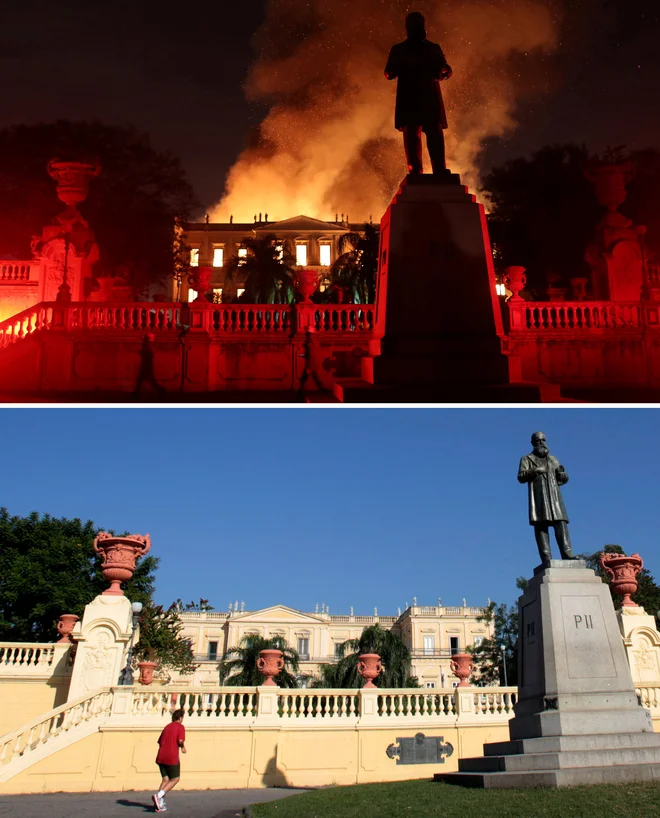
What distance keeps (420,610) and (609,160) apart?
4708 cm

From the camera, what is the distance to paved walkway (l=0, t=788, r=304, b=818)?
809cm

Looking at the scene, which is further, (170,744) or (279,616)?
(279,616)

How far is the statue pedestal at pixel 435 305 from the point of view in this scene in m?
12.7

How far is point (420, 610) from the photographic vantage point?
65.3 m

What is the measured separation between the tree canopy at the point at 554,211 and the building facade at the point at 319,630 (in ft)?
139

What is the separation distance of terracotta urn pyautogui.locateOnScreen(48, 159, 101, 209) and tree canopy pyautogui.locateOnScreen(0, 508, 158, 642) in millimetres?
13143

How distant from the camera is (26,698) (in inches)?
535

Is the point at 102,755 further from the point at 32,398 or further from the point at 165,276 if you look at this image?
the point at 165,276

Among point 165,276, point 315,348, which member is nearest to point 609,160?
point 315,348

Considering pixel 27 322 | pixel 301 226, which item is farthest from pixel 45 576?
pixel 301 226

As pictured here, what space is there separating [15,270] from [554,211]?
55.5 ft

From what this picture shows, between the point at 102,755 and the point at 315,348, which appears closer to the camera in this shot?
the point at 102,755

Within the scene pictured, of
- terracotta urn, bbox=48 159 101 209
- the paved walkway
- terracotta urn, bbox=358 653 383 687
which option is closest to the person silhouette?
terracotta urn, bbox=48 159 101 209

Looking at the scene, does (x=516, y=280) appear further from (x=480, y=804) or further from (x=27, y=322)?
(x=480, y=804)
